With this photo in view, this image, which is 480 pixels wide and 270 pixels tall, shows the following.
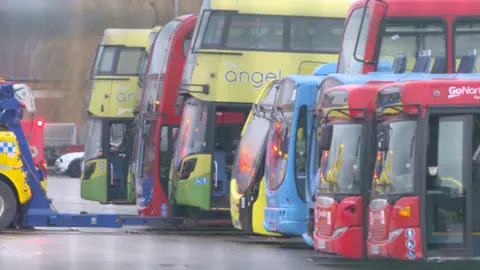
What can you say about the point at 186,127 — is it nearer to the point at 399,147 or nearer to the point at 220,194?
the point at 220,194

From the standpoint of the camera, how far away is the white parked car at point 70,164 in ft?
148

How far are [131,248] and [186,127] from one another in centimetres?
345

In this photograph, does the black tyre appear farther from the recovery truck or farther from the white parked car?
the recovery truck

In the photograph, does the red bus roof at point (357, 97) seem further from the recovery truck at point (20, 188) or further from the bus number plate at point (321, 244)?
the recovery truck at point (20, 188)

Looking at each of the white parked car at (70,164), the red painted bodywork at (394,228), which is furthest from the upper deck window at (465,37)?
the white parked car at (70,164)

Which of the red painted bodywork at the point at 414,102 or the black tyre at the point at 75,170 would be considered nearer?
the red painted bodywork at the point at 414,102

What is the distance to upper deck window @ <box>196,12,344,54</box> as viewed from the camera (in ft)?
65.9

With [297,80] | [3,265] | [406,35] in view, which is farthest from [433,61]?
[3,265]

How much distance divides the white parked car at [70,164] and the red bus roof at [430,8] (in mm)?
28218

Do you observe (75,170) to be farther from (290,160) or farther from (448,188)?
(448,188)

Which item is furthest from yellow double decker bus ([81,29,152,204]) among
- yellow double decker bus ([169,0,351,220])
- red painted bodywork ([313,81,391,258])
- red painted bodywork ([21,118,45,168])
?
red painted bodywork ([313,81,391,258])

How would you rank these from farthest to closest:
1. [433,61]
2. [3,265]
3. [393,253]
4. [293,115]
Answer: [433,61] → [293,115] → [3,265] → [393,253]

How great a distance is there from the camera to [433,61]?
59.0 feet

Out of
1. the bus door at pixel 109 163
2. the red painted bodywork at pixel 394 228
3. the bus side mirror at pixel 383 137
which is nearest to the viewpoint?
the red painted bodywork at pixel 394 228
